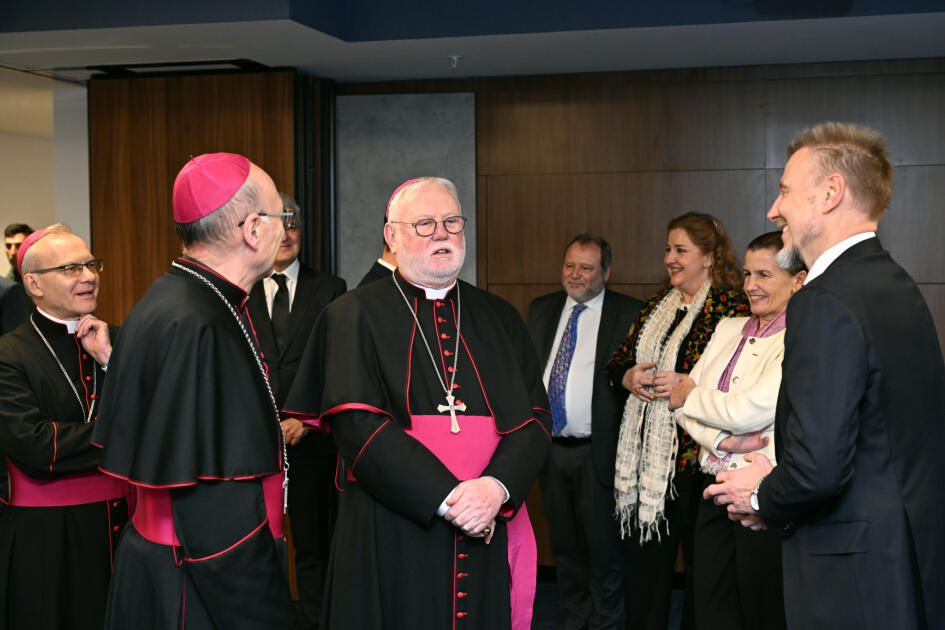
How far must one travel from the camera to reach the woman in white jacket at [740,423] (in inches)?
120

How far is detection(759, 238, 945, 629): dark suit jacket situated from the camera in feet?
6.51

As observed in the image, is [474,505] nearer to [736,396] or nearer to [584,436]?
[736,396]

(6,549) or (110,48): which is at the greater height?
(110,48)

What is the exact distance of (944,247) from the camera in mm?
5047

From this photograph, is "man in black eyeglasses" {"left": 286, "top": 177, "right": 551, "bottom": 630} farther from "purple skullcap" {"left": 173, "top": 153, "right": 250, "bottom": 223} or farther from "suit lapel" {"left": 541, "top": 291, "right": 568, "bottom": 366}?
"suit lapel" {"left": 541, "top": 291, "right": 568, "bottom": 366}

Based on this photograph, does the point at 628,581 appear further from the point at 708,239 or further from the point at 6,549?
the point at 6,549

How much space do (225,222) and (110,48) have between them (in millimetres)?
2966

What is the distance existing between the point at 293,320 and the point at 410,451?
2.08 metres

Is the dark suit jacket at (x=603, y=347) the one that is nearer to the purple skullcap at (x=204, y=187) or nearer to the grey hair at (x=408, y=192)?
the grey hair at (x=408, y=192)

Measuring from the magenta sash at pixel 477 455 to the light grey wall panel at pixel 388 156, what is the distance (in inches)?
113

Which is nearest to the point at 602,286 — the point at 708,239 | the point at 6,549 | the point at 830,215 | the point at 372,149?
the point at 708,239

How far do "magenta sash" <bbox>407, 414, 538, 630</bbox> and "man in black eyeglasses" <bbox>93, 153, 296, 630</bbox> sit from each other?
23.6 inches

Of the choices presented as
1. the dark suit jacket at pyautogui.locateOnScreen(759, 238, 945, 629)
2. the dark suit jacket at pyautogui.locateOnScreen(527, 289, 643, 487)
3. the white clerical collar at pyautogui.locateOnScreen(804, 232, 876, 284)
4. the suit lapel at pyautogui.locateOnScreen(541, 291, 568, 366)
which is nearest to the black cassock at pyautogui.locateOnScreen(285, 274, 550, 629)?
the dark suit jacket at pyautogui.locateOnScreen(759, 238, 945, 629)

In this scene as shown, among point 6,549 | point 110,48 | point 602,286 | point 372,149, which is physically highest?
point 110,48
